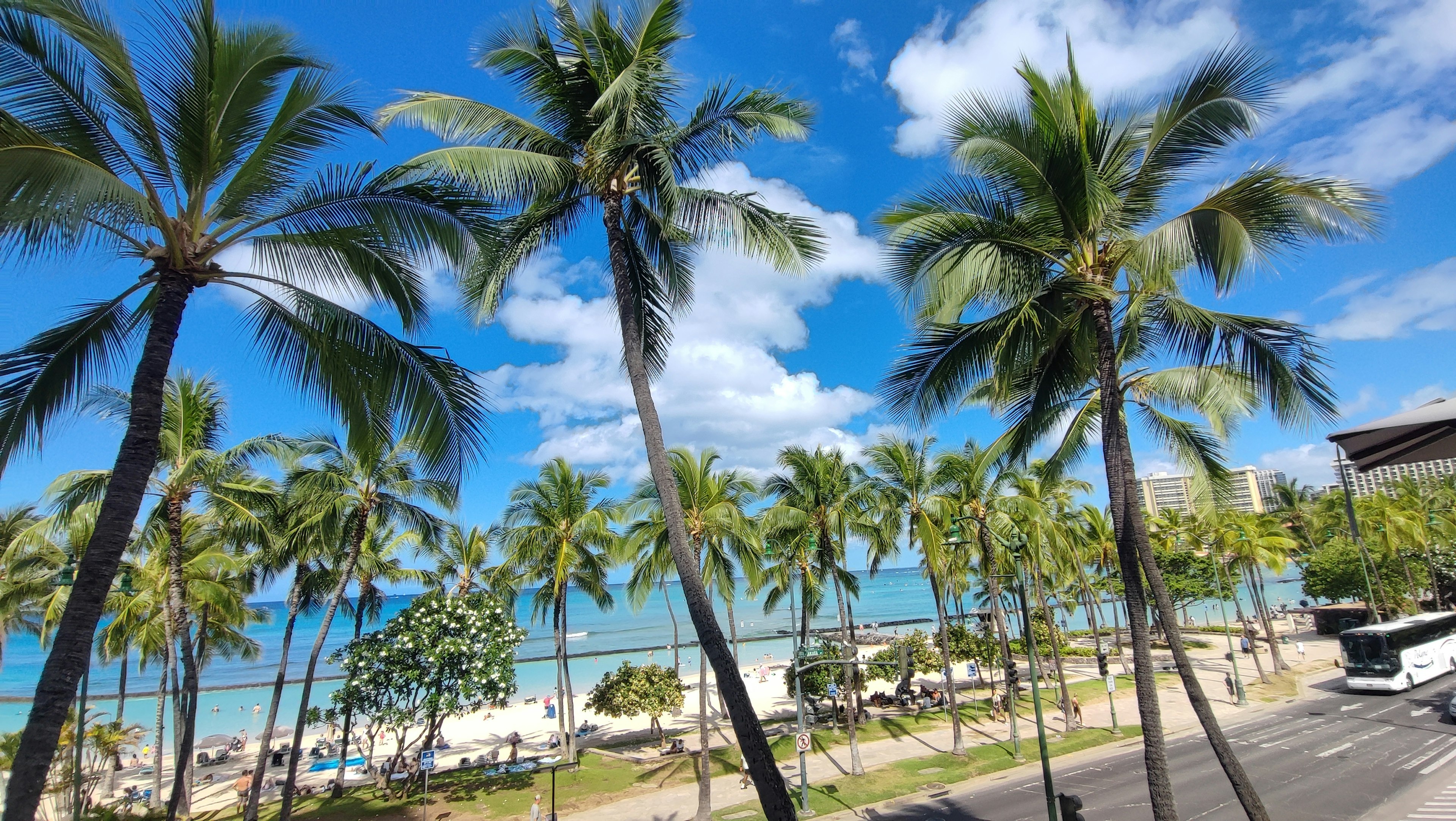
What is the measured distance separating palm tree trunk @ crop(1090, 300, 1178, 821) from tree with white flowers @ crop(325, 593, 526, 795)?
1843 centimetres

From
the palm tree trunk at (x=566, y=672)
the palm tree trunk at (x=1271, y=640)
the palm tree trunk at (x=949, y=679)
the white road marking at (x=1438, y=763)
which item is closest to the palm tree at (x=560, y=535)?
the palm tree trunk at (x=566, y=672)

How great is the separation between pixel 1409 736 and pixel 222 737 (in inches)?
1873

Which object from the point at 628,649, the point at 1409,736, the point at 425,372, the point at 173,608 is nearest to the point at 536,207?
the point at 425,372

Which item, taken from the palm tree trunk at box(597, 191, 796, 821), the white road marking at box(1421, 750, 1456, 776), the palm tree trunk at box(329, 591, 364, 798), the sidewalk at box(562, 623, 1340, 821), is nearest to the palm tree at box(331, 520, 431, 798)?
the palm tree trunk at box(329, 591, 364, 798)

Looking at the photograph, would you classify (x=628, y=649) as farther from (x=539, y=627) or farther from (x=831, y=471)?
(x=831, y=471)

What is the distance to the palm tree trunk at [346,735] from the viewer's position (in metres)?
22.2

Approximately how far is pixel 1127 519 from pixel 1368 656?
1205 inches

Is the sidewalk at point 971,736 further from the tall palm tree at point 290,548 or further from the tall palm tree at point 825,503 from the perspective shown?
the tall palm tree at point 290,548

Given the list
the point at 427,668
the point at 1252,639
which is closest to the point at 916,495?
the point at 427,668

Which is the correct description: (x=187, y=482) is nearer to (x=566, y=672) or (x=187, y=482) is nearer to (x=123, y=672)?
(x=566, y=672)

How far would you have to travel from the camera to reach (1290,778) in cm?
1795

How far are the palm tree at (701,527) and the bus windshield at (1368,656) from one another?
2637 centimetres

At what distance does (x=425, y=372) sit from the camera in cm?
704

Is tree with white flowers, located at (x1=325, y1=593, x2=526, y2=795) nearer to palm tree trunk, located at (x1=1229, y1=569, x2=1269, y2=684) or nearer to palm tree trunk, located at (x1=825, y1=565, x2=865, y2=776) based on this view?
palm tree trunk, located at (x1=825, y1=565, x2=865, y2=776)
